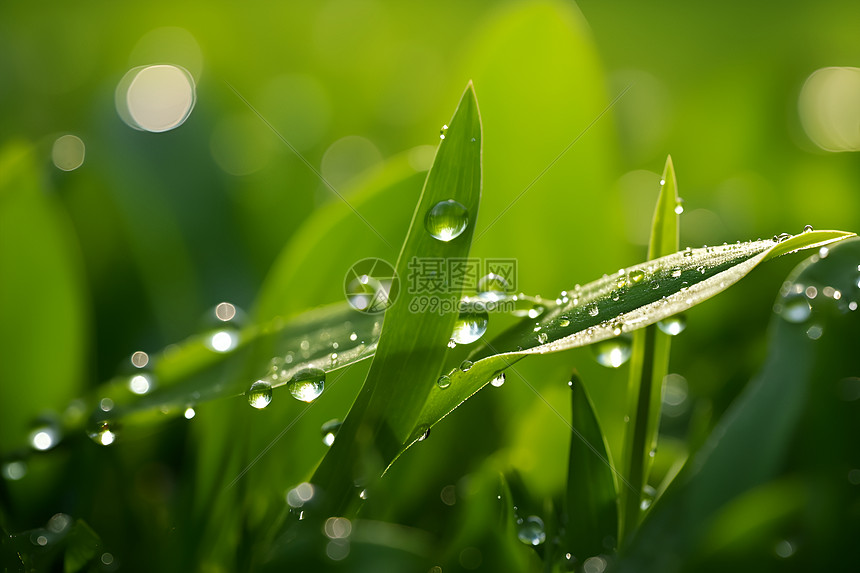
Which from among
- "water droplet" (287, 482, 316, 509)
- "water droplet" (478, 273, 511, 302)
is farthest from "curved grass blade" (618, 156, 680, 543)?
"water droplet" (287, 482, 316, 509)

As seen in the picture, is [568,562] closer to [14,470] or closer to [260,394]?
[260,394]

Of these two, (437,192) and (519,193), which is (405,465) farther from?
(519,193)

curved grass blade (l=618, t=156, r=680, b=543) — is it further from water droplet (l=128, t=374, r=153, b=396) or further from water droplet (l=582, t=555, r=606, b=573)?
water droplet (l=128, t=374, r=153, b=396)

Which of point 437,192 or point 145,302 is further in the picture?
point 145,302

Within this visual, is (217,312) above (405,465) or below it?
above

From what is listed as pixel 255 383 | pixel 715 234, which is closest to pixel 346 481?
pixel 255 383

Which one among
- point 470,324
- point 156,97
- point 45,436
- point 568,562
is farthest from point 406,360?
point 156,97
